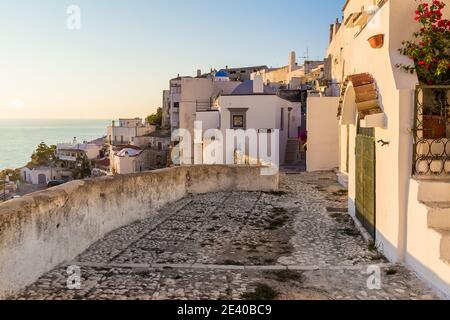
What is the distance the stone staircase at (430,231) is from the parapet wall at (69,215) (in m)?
4.85

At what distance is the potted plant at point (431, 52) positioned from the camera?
617 cm

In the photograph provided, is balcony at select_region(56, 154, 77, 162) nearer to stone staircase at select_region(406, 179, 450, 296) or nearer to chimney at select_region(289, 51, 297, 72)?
chimney at select_region(289, 51, 297, 72)

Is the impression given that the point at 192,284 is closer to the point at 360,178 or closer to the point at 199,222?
the point at 199,222

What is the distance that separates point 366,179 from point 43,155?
81600 mm

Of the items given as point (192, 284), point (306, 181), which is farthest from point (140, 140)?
point (192, 284)

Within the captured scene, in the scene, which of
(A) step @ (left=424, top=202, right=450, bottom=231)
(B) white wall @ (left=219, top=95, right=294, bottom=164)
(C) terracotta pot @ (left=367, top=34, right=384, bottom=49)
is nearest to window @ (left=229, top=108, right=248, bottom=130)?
(B) white wall @ (left=219, top=95, right=294, bottom=164)

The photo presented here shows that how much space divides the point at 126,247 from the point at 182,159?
1032 inches

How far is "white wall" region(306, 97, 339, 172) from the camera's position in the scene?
19828mm

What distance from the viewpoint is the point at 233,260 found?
22.3 feet

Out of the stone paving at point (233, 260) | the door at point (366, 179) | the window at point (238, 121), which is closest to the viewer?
the stone paving at point (233, 260)

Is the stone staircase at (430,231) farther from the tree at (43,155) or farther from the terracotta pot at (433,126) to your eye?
the tree at (43,155)

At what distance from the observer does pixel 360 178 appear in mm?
8625

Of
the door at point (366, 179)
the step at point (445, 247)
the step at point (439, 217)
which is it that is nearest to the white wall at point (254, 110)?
the door at point (366, 179)

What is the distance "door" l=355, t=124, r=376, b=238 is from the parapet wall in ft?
15.4
